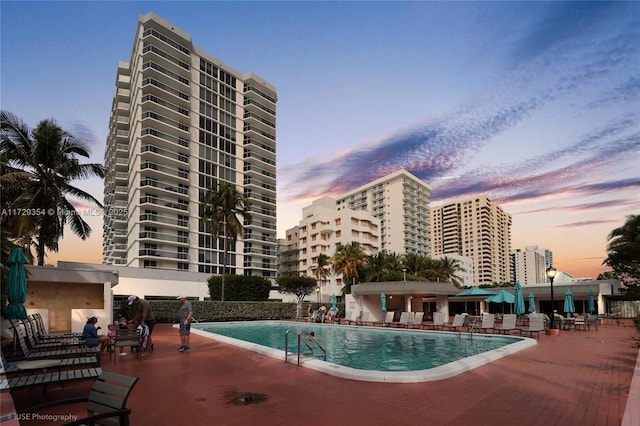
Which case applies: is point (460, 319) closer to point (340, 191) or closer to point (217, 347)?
point (217, 347)

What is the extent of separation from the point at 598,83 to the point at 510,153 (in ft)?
17.7

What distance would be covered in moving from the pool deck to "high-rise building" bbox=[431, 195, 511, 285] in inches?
6360

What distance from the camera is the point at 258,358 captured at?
12.2 meters

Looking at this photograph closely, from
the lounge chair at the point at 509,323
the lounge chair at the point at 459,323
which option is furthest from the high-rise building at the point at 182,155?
the lounge chair at the point at 509,323

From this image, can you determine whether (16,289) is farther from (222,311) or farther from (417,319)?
(222,311)

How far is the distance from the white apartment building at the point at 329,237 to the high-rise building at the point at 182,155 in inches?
541

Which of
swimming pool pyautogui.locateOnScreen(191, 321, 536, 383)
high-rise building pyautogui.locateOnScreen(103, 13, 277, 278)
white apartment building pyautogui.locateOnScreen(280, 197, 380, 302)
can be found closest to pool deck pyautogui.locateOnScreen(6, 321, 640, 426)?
swimming pool pyautogui.locateOnScreen(191, 321, 536, 383)

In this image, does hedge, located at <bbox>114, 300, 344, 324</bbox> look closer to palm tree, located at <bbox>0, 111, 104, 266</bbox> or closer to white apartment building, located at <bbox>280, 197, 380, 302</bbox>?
palm tree, located at <bbox>0, 111, 104, 266</bbox>

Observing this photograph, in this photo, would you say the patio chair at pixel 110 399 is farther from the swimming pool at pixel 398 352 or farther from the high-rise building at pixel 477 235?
the high-rise building at pixel 477 235

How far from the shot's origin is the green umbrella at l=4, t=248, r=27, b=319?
10.3m

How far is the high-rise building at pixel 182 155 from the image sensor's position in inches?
2333

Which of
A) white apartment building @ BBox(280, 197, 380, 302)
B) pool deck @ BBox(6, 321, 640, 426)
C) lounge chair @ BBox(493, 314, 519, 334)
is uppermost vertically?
white apartment building @ BBox(280, 197, 380, 302)

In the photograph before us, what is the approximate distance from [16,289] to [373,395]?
9449mm

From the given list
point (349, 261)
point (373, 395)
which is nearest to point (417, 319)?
point (373, 395)
